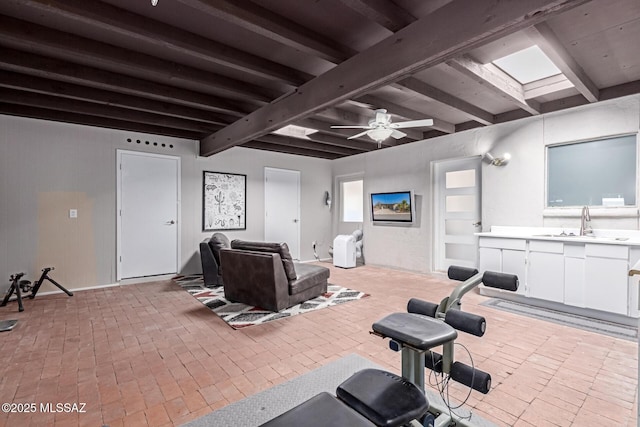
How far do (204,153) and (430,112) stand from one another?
162 inches

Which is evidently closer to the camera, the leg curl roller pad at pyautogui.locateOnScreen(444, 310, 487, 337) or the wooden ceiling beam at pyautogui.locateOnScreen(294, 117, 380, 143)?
the leg curl roller pad at pyautogui.locateOnScreen(444, 310, 487, 337)

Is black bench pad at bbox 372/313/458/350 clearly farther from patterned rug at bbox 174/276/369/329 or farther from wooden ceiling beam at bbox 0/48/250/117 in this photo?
wooden ceiling beam at bbox 0/48/250/117

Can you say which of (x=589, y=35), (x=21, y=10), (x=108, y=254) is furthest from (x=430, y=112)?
(x=108, y=254)

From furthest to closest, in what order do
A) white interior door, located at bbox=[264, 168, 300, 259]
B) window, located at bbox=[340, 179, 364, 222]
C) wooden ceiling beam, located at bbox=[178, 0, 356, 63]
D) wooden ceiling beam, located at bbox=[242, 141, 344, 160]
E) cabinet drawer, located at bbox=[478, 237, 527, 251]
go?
window, located at bbox=[340, 179, 364, 222], white interior door, located at bbox=[264, 168, 300, 259], wooden ceiling beam, located at bbox=[242, 141, 344, 160], cabinet drawer, located at bbox=[478, 237, 527, 251], wooden ceiling beam, located at bbox=[178, 0, 356, 63]

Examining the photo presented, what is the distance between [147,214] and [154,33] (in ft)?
12.4

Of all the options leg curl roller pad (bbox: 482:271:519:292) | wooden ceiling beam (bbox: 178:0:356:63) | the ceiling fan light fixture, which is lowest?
leg curl roller pad (bbox: 482:271:519:292)

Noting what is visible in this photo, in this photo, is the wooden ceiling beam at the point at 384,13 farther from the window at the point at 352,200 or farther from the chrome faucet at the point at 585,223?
the window at the point at 352,200

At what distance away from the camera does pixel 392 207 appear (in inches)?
253

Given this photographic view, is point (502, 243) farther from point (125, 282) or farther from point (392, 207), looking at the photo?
point (125, 282)

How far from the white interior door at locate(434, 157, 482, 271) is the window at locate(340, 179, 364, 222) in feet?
6.92

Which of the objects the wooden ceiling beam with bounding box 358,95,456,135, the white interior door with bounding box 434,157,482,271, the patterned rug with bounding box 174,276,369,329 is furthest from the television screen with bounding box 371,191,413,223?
the patterned rug with bounding box 174,276,369,329

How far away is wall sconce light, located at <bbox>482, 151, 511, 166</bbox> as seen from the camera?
4652 millimetres

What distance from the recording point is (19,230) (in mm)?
4387

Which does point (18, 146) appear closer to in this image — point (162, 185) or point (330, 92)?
point (162, 185)
